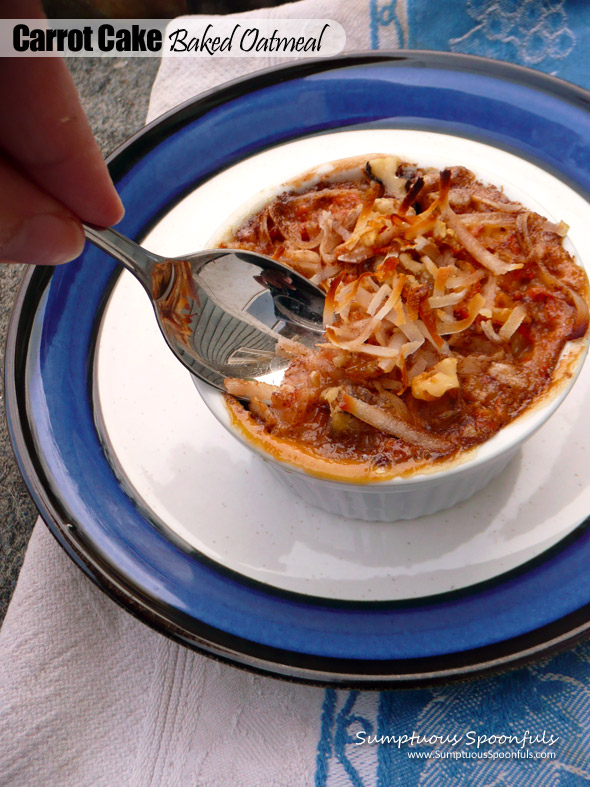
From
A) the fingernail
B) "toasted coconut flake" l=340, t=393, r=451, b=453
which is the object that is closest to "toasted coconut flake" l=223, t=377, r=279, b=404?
"toasted coconut flake" l=340, t=393, r=451, b=453

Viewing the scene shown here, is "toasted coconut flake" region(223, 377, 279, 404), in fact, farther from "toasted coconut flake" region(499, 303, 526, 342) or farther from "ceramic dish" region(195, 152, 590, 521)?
"toasted coconut flake" region(499, 303, 526, 342)

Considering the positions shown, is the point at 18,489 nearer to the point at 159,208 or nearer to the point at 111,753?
the point at 111,753

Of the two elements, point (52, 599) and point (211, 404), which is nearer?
point (211, 404)

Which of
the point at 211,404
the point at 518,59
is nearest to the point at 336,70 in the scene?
the point at 518,59

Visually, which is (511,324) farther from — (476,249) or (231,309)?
(231,309)

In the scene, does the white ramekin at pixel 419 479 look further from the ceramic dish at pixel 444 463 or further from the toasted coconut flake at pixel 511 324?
the toasted coconut flake at pixel 511 324

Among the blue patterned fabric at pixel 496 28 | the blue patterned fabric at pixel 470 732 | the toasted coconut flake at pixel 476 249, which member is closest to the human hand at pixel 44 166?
the toasted coconut flake at pixel 476 249
